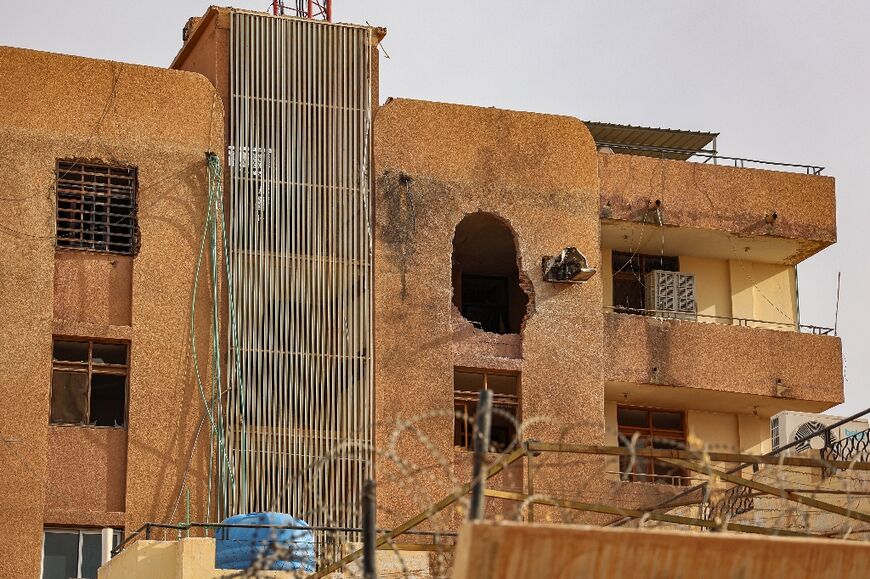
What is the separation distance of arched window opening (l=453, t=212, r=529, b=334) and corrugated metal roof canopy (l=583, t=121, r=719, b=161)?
2903 millimetres

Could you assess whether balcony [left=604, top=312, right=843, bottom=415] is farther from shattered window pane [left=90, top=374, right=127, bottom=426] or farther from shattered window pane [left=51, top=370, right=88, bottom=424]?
shattered window pane [left=51, top=370, right=88, bottom=424]

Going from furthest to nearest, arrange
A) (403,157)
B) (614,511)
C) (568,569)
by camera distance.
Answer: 1. (403,157)
2. (614,511)
3. (568,569)

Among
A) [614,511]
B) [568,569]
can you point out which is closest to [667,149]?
[614,511]

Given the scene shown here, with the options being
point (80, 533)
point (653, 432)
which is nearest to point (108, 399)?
point (80, 533)

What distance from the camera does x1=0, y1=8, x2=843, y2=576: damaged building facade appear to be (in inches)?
1096

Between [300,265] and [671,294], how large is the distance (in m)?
7.96

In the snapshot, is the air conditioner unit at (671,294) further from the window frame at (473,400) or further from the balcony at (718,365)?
the window frame at (473,400)

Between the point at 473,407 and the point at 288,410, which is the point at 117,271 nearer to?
the point at 288,410

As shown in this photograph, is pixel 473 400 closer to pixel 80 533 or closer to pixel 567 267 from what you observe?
pixel 567 267

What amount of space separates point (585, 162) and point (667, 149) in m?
3.70

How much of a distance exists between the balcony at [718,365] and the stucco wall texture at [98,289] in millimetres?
7435

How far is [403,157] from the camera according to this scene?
3045 centimetres

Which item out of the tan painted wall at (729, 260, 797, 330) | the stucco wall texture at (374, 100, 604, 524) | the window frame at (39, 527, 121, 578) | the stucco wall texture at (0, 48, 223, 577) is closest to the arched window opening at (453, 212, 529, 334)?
the stucco wall texture at (374, 100, 604, 524)

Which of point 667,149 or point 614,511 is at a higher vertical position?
point 667,149
